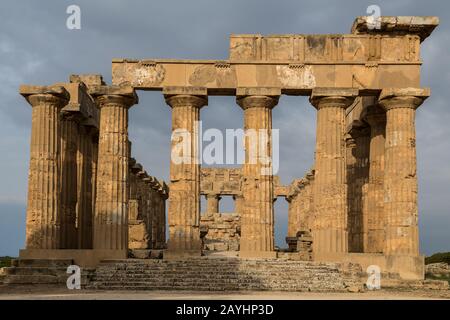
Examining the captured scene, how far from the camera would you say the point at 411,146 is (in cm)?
2786

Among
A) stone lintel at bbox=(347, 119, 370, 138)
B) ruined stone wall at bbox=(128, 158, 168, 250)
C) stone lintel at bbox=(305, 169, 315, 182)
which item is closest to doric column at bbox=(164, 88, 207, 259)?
stone lintel at bbox=(347, 119, 370, 138)

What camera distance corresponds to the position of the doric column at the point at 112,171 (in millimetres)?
27672

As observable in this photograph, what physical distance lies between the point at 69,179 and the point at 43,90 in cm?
485

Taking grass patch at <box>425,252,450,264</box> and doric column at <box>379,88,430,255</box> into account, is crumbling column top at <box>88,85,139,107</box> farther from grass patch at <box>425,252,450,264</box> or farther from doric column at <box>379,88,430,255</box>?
grass patch at <box>425,252,450,264</box>

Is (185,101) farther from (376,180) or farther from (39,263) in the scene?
(376,180)

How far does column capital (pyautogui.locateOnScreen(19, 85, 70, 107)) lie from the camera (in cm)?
2767

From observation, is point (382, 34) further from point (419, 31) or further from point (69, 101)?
point (69, 101)

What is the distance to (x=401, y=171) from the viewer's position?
27.6 meters

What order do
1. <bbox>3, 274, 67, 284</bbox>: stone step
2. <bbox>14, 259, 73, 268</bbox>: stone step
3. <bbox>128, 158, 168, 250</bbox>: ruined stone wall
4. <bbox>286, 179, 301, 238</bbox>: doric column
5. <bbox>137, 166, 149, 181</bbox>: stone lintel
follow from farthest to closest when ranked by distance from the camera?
<bbox>286, 179, 301, 238</bbox>: doric column < <bbox>137, 166, 149, 181</bbox>: stone lintel < <bbox>128, 158, 168, 250</bbox>: ruined stone wall < <bbox>14, 259, 73, 268</bbox>: stone step < <bbox>3, 274, 67, 284</bbox>: stone step

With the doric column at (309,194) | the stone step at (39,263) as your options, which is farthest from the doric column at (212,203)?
the stone step at (39,263)

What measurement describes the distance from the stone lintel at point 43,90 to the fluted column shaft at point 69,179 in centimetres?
276

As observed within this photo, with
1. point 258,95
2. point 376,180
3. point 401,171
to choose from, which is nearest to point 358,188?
point 376,180
